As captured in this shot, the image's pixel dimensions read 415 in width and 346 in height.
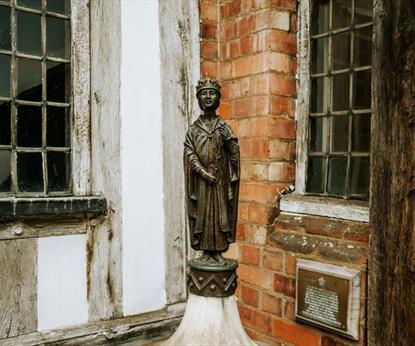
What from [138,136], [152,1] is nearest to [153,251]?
[138,136]

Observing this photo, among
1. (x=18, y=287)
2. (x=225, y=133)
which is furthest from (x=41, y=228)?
(x=225, y=133)

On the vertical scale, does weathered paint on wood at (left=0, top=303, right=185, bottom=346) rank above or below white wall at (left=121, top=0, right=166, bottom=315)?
below

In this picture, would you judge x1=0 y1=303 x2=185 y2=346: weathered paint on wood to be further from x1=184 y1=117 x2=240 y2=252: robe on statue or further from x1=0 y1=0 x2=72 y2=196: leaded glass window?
x1=184 y1=117 x2=240 y2=252: robe on statue

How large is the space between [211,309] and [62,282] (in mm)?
1098

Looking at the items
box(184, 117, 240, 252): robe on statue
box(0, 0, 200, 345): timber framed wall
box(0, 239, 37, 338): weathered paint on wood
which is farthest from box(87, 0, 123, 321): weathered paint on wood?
box(184, 117, 240, 252): robe on statue

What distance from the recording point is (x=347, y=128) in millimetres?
2818

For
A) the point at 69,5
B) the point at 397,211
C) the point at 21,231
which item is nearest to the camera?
the point at 397,211

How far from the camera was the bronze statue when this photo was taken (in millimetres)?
2133

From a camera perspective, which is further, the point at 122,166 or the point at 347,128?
the point at 122,166

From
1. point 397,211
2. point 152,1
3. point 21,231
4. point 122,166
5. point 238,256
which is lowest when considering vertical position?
point 238,256

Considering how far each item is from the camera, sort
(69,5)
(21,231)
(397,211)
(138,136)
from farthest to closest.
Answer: (138,136)
(69,5)
(21,231)
(397,211)

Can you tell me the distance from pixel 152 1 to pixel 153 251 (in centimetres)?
173

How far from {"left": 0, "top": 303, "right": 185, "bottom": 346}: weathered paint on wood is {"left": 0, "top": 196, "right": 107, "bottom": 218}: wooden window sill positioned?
724 millimetres

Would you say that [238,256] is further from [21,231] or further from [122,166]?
[21,231]
